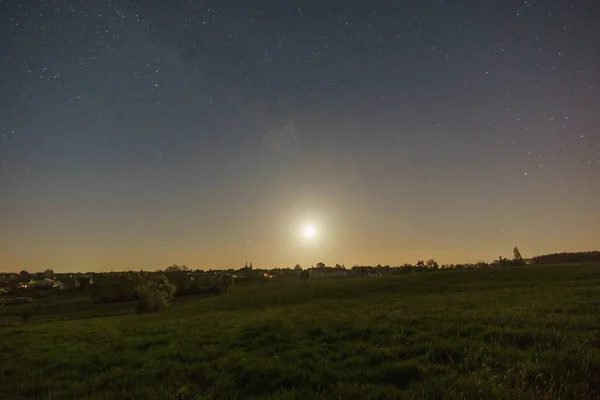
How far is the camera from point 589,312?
16812mm

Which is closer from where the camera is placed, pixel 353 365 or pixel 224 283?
pixel 353 365

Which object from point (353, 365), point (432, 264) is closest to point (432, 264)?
point (432, 264)

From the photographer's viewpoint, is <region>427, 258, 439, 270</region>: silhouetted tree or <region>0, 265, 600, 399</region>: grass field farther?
<region>427, 258, 439, 270</region>: silhouetted tree

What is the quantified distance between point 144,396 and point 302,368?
4.36 meters

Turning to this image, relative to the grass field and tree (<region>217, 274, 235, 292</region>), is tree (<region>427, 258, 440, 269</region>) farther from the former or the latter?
the grass field

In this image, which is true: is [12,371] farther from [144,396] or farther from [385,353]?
[385,353]

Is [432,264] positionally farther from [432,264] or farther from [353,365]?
[353,365]

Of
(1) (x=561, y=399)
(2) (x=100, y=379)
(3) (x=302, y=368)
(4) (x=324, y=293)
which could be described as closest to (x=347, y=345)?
(3) (x=302, y=368)

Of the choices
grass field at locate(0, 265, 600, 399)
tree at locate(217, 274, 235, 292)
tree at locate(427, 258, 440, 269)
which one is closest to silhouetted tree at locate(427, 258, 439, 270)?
tree at locate(427, 258, 440, 269)

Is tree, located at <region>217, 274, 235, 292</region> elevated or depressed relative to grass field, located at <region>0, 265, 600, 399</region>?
depressed

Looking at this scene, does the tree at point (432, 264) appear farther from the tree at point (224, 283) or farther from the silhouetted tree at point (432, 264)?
the tree at point (224, 283)

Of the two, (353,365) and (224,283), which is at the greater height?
(353,365)

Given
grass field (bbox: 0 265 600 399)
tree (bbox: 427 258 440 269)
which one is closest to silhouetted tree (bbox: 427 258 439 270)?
tree (bbox: 427 258 440 269)

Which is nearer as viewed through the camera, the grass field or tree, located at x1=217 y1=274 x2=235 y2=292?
the grass field
